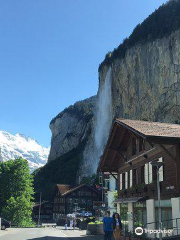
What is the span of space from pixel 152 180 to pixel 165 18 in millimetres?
68697

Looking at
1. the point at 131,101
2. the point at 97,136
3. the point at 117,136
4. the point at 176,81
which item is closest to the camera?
the point at 117,136

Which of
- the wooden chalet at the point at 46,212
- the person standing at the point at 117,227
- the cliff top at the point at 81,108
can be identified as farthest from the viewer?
the cliff top at the point at 81,108

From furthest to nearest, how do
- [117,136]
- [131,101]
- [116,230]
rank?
[131,101], [117,136], [116,230]

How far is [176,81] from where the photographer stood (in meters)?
67.2

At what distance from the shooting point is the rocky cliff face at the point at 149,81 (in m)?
68.7

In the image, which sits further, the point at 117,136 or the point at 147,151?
the point at 117,136

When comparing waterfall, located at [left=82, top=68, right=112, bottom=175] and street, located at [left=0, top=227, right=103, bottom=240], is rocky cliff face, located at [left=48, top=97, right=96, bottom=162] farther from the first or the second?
street, located at [left=0, top=227, right=103, bottom=240]

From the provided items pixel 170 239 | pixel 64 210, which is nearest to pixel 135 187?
pixel 170 239

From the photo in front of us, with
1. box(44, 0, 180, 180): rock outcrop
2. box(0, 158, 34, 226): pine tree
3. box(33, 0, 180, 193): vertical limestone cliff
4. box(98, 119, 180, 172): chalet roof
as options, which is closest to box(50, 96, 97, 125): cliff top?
box(33, 0, 180, 193): vertical limestone cliff

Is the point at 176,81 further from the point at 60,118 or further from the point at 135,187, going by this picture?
the point at 60,118

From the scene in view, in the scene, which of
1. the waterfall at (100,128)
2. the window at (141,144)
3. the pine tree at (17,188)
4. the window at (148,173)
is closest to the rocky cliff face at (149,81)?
the waterfall at (100,128)

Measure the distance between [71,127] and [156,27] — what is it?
83.0 metres

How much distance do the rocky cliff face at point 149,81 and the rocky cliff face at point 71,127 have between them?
48820 millimetres

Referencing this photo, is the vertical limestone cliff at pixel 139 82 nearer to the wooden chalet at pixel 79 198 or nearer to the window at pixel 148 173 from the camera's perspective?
the wooden chalet at pixel 79 198
